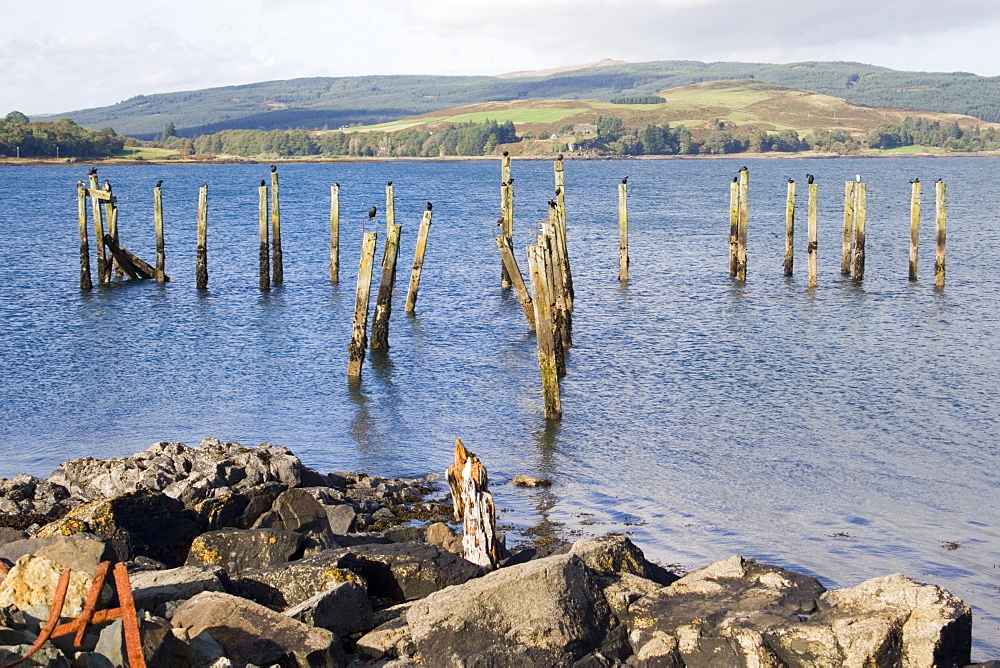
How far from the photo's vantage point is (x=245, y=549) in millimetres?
10203

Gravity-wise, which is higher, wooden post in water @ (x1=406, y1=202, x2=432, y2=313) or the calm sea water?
wooden post in water @ (x1=406, y1=202, x2=432, y2=313)

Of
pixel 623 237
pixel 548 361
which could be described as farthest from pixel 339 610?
pixel 623 237

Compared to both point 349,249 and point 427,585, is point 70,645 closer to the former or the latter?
point 427,585

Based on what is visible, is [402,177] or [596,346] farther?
[402,177]

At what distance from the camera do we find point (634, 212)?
225ft

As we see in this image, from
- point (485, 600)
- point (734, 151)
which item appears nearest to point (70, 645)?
point (485, 600)

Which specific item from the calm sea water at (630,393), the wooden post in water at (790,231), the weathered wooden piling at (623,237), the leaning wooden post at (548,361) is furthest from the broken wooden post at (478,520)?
the wooden post in water at (790,231)

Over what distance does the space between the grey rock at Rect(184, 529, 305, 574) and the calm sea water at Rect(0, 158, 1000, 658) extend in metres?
4.23

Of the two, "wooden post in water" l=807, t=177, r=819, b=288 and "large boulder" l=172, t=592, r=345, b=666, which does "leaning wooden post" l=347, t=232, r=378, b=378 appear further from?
"wooden post in water" l=807, t=177, r=819, b=288

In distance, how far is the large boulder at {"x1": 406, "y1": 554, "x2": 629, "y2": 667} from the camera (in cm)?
811

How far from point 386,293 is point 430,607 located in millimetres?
16284

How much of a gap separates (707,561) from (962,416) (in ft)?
29.3

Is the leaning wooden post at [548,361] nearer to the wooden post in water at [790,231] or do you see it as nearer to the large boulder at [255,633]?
the large boulder at [255,633]

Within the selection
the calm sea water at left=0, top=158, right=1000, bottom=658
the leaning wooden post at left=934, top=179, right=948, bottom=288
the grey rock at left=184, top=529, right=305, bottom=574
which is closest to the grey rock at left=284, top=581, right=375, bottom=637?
the grey rock at left=184, top=529, right=305, bottom=574
